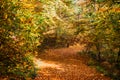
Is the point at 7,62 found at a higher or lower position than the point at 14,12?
lower

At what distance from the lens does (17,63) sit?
8414 mm

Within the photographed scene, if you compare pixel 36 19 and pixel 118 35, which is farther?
pixel 118 35

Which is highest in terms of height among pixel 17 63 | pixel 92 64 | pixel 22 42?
pixel 22 42

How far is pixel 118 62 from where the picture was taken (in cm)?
1781

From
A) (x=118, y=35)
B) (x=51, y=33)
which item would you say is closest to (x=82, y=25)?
(x=118, y=35)

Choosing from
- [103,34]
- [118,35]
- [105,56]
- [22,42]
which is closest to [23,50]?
[22,42]

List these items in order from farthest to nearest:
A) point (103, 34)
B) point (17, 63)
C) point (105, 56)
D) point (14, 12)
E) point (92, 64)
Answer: point (105, 56), point (92, 64), point (103, 34), point (17, 63), point (14, 12)

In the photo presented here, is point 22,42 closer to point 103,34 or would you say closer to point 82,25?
point 103,34

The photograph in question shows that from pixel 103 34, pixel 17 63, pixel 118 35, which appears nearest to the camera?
pixel 17 63

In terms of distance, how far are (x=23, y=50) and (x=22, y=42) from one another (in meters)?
0.33

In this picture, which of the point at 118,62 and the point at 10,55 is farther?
the point at 118,62

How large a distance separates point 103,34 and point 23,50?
10.2 metres

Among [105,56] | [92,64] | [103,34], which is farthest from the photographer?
[105,56]

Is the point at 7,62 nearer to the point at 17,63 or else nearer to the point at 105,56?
the point at 17,63
